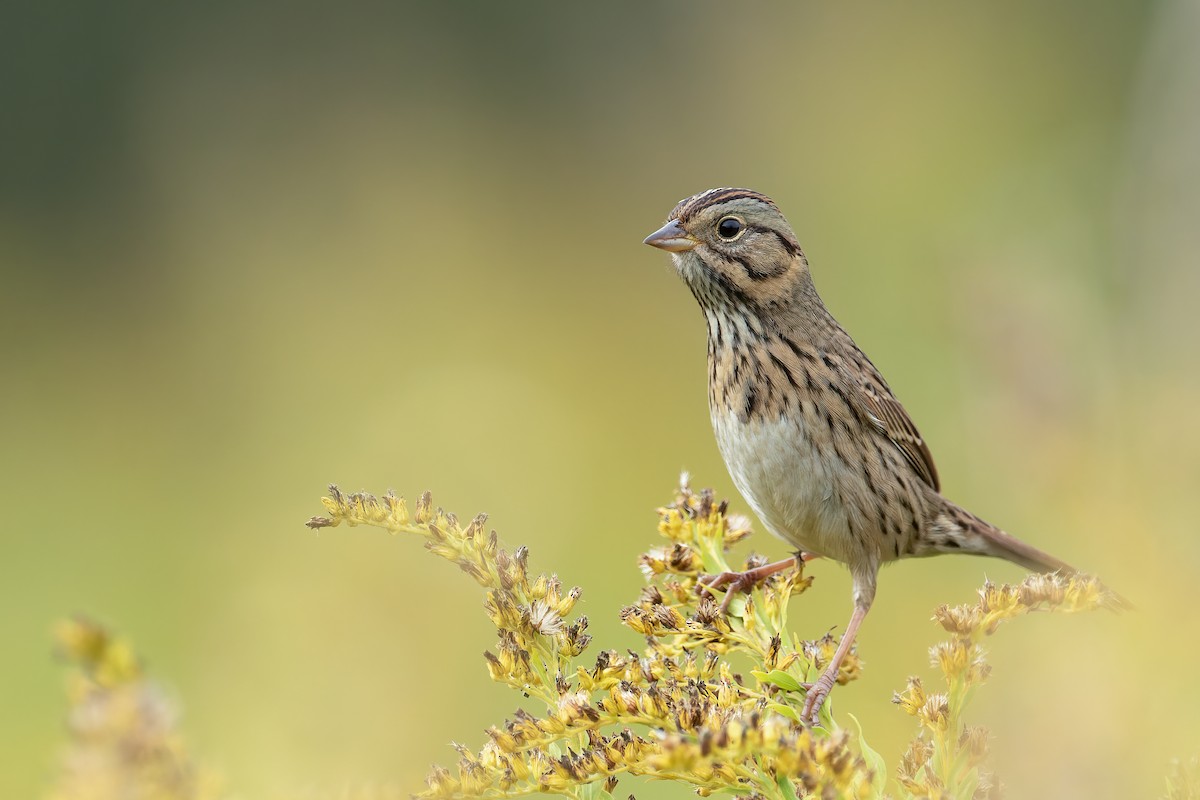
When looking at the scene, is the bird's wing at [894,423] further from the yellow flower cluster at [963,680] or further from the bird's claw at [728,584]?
the yellow flower cluster at [963,680]

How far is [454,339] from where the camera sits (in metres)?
8.84

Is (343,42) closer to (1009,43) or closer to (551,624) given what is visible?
(1009,43)

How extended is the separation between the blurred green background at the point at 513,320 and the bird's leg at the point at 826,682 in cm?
26

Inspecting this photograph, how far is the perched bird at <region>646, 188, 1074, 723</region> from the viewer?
3.25m

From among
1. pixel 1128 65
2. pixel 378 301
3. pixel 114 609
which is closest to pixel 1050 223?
pixel 1128 65

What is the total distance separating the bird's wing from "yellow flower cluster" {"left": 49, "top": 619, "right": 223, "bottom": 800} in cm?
262

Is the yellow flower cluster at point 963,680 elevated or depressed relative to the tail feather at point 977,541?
depressed

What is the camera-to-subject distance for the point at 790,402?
10.7ft

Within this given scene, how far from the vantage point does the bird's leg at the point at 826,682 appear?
1.87 meters

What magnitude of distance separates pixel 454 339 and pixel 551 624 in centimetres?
713

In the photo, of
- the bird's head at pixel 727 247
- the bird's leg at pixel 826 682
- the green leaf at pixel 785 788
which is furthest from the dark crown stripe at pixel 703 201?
the green leaf at pixel 785 788

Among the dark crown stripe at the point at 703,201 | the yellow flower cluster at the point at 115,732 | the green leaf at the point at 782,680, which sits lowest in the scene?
the yellow flower cluster at the point at 115,732

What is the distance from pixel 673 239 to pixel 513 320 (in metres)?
5.82

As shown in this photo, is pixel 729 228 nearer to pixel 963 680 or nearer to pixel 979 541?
pixel 979 541
